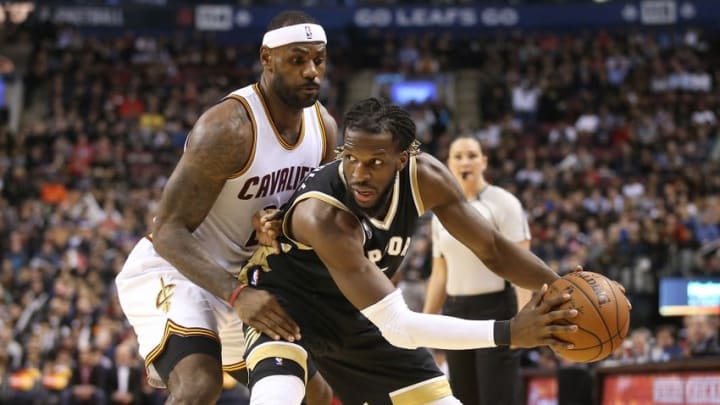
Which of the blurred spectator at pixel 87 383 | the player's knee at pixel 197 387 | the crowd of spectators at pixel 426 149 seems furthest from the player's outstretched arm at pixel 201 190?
the blurred spectator at pixel 87 383

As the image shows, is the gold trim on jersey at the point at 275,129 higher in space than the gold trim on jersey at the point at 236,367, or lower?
higher

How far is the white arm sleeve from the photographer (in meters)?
3.86

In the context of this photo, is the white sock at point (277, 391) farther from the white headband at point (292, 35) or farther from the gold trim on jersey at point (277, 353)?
the white headband at point (292, 35)

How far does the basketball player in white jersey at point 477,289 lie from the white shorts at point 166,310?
1.71 meters

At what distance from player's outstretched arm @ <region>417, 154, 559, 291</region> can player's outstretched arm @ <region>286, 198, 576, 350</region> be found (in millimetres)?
382

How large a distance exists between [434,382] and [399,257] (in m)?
0.51

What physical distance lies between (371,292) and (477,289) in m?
2.37

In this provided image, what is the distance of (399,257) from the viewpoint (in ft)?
14.4

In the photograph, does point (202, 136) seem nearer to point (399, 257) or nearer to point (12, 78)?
point (399, 257)

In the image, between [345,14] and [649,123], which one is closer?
[649,123]

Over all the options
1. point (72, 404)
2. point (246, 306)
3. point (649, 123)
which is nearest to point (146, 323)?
point (246, 306)

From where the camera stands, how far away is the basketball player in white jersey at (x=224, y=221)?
4.28 m

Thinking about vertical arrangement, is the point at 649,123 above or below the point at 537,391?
above

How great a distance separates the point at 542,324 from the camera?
361cm
